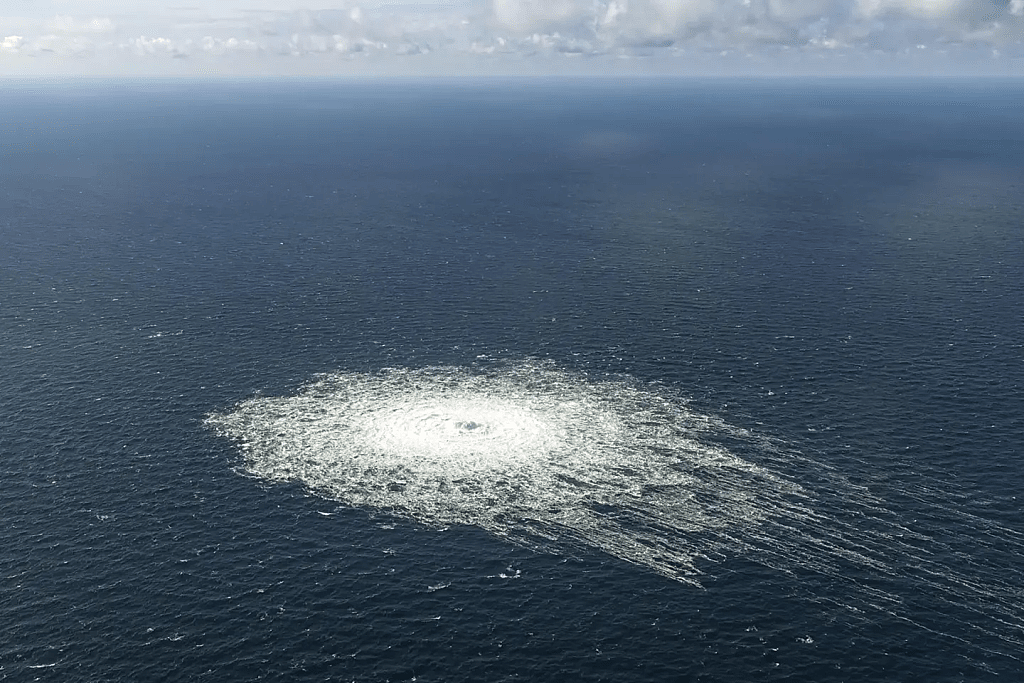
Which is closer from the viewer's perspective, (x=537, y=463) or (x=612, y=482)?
(x=612, y=482)

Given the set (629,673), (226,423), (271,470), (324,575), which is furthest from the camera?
(226,423)

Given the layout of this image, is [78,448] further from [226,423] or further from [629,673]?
[629,673]

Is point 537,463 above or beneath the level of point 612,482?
above

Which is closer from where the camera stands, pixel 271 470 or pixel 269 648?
pixel 269 648

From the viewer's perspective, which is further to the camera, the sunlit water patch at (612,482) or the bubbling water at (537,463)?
the bubbling water at (537,463)

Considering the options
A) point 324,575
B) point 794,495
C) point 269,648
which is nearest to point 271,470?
point 324,575

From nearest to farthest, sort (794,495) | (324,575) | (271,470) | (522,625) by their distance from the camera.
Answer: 1. (522,625)
2. (324,575)
3. (794,495)
4. (271,470)

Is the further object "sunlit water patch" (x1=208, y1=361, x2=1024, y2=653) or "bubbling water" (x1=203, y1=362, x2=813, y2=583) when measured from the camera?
"bubbling water" (x1=203, y1=362, x2=813, y2=583)
